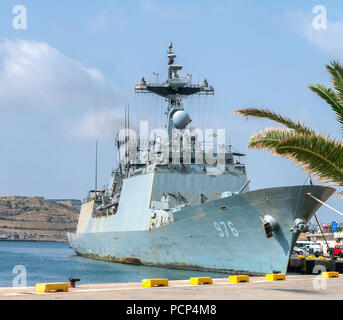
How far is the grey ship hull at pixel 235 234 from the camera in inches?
704

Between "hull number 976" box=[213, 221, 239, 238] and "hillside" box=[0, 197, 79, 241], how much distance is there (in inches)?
5306

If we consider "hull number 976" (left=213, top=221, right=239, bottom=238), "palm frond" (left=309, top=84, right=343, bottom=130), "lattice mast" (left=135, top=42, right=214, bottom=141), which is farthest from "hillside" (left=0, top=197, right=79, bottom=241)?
"palm frond" (left=309, top=84, right=343, bottom=130)

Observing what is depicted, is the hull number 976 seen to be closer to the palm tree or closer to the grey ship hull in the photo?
the grey ship hull

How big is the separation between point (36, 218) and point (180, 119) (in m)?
138

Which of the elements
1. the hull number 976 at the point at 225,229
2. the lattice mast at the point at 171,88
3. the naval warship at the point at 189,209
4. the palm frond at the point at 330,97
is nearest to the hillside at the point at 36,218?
the naval warship at the point at 189,209

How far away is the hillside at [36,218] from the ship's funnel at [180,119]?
12736 cm

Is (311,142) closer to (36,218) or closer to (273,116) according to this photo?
(273,116)

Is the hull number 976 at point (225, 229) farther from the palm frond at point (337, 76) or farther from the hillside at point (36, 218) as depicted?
the hillside at point (36, 218)

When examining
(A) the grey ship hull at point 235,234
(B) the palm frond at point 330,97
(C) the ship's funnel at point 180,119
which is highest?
(C) the ship's funnel at point 180,119

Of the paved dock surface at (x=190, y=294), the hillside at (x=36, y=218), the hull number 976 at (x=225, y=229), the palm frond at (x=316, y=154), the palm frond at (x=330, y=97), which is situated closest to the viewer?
the paved dock surface at (x=190, y=294)

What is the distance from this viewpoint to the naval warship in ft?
59.7
